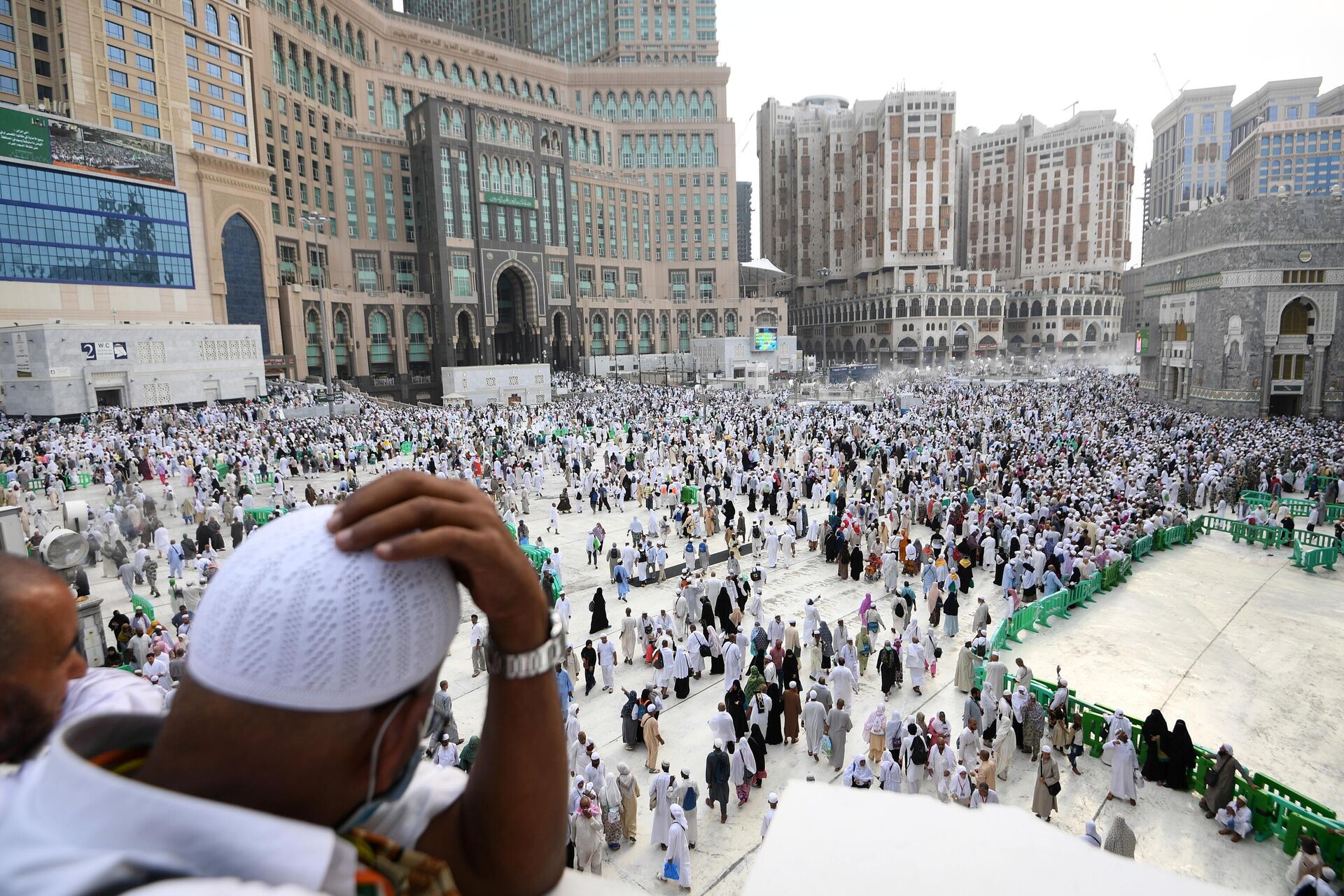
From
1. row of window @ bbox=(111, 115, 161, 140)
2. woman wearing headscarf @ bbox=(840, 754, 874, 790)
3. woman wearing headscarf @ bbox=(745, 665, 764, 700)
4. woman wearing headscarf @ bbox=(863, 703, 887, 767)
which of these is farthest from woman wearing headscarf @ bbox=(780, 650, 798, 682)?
row of window @ bbox=(111, 115, 161, 140)

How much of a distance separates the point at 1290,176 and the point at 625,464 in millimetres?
73545

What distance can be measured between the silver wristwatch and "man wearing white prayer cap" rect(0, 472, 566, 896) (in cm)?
5

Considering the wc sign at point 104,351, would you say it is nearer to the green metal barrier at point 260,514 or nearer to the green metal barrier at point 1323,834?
the green metal barrier at point 260,514

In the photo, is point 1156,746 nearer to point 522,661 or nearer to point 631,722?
point 631,722

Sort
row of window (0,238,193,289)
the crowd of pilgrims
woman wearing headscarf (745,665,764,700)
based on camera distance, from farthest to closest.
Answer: row of window (0,238,193,289), woman wearing headscarf (745,665,764,700), the crowd of pilgrims

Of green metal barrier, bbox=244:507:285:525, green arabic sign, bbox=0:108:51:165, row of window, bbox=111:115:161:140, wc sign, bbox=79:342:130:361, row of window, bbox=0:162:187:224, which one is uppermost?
row of window, bbox=111:115:161:140

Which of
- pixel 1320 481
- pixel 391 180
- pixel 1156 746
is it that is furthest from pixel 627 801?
pixel 391 180

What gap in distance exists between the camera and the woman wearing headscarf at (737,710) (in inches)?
310

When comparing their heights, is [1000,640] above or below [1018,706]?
below

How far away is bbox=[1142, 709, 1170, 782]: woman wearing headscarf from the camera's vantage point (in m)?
7.49

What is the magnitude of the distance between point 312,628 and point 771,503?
17.4 metres

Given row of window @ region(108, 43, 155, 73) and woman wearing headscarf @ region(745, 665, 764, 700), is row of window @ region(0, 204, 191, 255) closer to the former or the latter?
row of window @ region(108, 43, 155, 73)

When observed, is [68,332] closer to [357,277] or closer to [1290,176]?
[357,277]

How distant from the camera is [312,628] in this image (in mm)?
859
